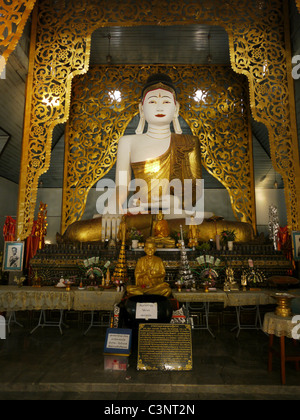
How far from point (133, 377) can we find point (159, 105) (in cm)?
605

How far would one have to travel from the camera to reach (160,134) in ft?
25.0

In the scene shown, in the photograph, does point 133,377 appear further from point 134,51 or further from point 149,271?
point 134,51

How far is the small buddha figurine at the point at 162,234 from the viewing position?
5266 mm

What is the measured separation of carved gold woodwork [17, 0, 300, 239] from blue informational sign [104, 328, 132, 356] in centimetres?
311

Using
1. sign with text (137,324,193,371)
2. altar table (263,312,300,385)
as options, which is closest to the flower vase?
sign with text (137,324,193,371)

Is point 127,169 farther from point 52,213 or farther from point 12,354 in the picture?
point 52,213

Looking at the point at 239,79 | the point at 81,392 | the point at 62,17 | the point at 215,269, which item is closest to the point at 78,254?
Result: the point at 215,269

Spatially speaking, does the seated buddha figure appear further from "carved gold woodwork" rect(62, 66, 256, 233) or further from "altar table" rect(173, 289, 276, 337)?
Result: "carved gold woodwork" rect(62, 66, 256, 233)

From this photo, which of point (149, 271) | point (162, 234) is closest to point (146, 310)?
point (149, 271)

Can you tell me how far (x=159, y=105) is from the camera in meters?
7.28

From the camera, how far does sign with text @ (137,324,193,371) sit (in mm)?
Answer: 2934

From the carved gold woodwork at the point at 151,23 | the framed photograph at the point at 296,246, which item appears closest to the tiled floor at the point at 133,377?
the framed photograph at the point at 296,246

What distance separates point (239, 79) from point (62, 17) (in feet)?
15.3

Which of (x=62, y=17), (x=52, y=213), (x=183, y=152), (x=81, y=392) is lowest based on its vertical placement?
(x=81, y=392)
